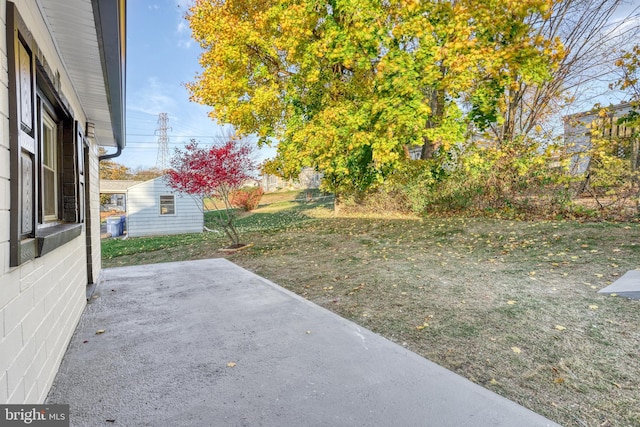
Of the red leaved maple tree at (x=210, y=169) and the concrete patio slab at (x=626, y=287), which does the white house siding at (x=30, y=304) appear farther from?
the red leaved maple tree at (x=210, y=169)

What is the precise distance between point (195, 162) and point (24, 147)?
6811 millimetres

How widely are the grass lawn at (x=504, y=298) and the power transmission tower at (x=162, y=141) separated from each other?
1282 inches

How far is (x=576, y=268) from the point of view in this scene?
189 inches

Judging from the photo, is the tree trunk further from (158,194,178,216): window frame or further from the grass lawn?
(158,194,178,216): window frame

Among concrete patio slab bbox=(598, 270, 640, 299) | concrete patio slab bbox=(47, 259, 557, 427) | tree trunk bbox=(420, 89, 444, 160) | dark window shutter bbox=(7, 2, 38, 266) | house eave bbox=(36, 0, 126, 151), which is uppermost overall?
tree trunk bbox=(420, 89, 444, 160)

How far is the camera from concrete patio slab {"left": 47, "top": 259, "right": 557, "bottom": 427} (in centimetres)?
184

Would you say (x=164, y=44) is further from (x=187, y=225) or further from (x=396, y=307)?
(x=396, y=307)

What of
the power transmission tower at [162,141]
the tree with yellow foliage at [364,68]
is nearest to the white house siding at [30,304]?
the tree with yellow foliage at [364,68]

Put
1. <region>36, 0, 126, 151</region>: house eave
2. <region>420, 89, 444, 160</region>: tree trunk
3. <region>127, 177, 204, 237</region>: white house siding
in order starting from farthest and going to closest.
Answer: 1. <region>127, 177, 204, 237</region>: white house siding
2. <region>420, 89, 444, 160</region>: tree trunk
3. <region>36, 0, 126, 151</region>: house eave

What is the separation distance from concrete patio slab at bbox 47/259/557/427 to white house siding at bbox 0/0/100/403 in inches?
8.2

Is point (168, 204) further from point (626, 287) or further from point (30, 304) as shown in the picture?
point (626, 287)

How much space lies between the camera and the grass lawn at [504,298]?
2260 millimetres

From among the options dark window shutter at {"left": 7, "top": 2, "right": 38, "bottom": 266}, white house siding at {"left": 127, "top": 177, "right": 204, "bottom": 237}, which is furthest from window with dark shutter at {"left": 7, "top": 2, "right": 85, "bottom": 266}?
white house siding at {"left": 127, "top": 177, "right": 204, "bottom": 237}

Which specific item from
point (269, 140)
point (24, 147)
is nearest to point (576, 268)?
point (24, 147)
